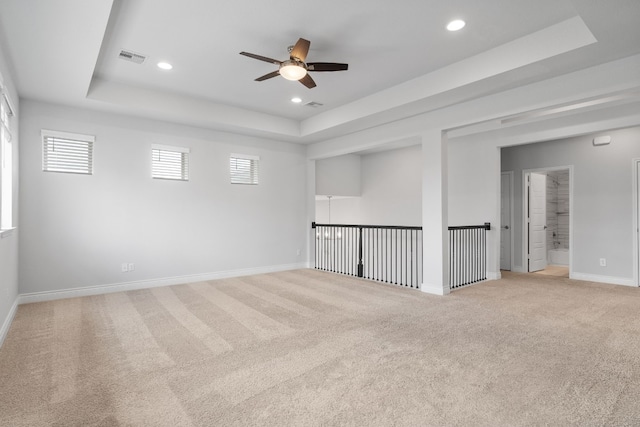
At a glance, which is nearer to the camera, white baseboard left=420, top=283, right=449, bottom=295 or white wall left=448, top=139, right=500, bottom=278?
white baseboard left=420, top=283, right=449, bottom=295

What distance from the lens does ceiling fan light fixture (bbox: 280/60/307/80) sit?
10.7 feet

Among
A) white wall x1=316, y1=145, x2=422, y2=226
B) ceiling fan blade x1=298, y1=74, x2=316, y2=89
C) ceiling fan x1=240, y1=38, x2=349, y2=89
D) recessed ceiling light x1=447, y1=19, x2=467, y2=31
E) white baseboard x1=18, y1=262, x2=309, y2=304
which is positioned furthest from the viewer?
white wall x1=316, y1=145, x2=422, y2=226

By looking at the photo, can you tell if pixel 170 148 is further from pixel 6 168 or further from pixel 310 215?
pixel 310 215

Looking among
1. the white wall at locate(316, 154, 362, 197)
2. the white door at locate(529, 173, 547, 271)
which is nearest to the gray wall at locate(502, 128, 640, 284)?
the white door at locate(529, 173, 547, 271)

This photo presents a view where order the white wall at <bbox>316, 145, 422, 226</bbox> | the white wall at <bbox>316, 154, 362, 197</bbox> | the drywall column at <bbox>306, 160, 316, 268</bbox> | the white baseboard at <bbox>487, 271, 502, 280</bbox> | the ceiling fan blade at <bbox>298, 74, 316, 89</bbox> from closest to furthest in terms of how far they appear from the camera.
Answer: the ceiling fan blade at <bbox>298, 74, 316, 89</bbox>
the white baseboard at <bbox>487, 271, 502, 280</bbox>
the drywall column at <bbox>306, 160, 316, 268</bbox>
the white wall at <bbox>316, 145, 422, 226</bbox>
the white wall at <bbox>316, 154, 362, 197</bbox>

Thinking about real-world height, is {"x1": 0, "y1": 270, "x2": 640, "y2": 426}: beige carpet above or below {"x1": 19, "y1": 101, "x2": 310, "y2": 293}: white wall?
below

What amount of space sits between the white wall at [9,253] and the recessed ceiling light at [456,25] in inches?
157

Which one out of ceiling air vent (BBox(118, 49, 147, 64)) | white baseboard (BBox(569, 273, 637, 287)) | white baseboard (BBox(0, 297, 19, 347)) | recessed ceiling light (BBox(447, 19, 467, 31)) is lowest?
white baseboard (BBox(569, 273, 637, 287))

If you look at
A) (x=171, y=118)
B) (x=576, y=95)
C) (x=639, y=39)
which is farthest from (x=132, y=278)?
(x=639, y=39)

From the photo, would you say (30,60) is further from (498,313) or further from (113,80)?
(498,313)

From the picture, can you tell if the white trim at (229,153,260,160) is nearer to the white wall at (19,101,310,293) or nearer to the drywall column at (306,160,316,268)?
the white wall at (19,101,310,293)

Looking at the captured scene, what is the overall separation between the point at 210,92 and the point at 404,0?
3.10m

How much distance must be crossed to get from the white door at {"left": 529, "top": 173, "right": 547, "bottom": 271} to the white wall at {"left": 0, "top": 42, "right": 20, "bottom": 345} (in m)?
7.97

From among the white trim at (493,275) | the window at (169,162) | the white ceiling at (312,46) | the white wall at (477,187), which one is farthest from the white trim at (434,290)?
the window at (169,162)
